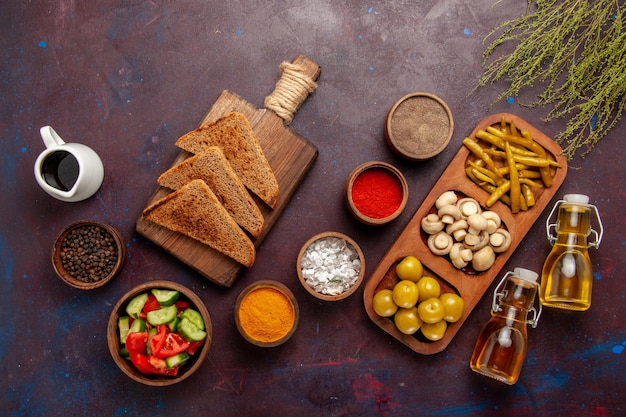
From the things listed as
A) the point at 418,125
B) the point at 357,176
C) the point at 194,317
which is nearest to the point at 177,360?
the point at 194,317

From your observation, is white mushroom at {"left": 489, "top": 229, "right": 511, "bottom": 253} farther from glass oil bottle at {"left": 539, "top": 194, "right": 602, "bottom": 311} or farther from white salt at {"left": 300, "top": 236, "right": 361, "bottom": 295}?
white salt at {"left": 300, "top": 236, "right": 361, "bottom": 295}

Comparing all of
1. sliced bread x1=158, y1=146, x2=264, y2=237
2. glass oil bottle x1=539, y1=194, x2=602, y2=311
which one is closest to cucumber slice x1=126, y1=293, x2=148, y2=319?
sliced bread x1=158, y1=146, x2=264, y2=237

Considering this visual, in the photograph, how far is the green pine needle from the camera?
239 centimetres

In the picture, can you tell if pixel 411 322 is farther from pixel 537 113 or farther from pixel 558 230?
pixel 537 113

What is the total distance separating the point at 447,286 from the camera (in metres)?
2.45

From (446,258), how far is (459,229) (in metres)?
0.16

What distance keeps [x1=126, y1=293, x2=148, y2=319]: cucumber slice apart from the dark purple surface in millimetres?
244

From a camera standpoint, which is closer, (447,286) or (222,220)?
(222,220)

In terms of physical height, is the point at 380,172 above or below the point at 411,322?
above

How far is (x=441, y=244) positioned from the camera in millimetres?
2367

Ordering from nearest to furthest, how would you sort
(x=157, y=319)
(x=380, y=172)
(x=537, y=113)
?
(x=157, y=319), (x=380, y=172), (x=537, y=113)

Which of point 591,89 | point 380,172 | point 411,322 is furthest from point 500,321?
point 591,89

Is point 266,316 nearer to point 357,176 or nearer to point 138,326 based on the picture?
point 138,326

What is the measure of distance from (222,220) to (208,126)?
416 millimetres
